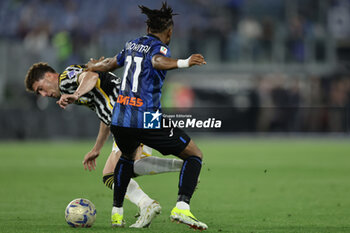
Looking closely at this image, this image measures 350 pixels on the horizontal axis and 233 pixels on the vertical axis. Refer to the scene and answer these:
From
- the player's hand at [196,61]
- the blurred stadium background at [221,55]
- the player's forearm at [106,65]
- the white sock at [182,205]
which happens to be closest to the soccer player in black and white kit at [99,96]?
the player's forearm at [106,65]

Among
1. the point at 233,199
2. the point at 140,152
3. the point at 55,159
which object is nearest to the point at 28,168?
the point at 55,159

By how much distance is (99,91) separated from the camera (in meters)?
7.29

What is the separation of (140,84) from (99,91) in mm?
1039

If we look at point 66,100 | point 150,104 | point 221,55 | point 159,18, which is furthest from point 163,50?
point 221,55

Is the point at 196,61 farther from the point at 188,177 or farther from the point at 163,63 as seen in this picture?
the point at 188,177

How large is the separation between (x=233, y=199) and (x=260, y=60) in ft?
60.4

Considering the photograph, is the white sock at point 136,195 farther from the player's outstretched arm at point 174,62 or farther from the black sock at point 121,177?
the player's outstretched arm at point 174,62

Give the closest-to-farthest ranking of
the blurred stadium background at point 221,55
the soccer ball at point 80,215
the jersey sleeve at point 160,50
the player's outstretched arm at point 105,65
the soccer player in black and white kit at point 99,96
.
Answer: the jersey sleeve at point 160,50, the player's outstretched arm at point 105,65, the soccer ball at point 80,215, the soccer player in black and white kit at point 99,96, the blurred stadium background at point 221,55

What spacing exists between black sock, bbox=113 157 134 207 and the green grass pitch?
1.03ft

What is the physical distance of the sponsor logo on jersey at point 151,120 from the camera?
6.38m

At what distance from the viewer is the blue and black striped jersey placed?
6332mm

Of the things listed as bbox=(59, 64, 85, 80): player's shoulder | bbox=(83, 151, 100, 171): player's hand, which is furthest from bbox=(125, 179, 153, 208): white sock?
bbox=(59, 64, 85, 80): player's shoulder

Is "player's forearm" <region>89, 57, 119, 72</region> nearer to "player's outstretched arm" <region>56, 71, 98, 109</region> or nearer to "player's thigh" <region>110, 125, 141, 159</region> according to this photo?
"player's outstretched arm" <region>56, 71, 98, 109</region>

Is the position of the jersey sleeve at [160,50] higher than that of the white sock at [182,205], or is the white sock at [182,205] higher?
the jersey sleeve at [160,50]
